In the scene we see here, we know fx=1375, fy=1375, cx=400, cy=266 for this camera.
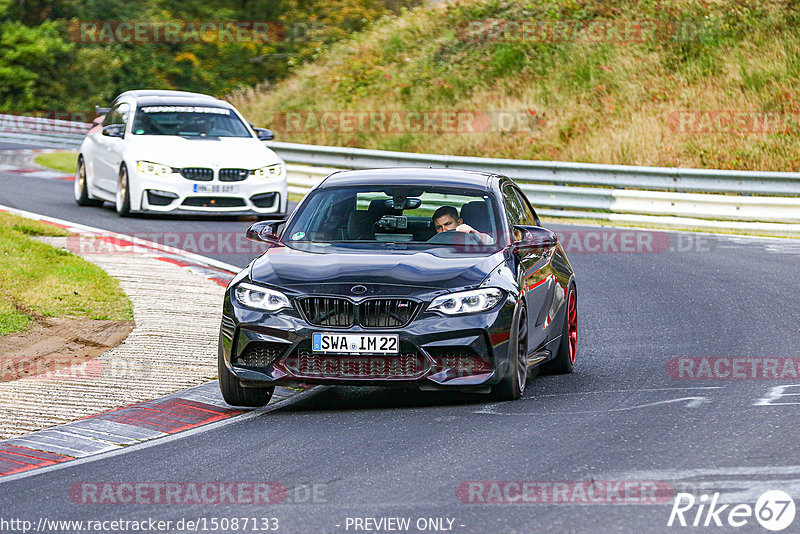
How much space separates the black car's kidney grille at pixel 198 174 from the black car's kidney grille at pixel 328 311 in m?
11.2

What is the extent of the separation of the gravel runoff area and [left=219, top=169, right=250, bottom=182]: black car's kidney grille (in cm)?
559

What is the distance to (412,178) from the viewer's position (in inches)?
391

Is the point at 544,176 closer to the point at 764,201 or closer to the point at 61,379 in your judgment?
the point at 764,201

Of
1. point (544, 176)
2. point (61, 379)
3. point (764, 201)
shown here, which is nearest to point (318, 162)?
point (544, 176)

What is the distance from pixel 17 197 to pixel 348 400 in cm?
1468

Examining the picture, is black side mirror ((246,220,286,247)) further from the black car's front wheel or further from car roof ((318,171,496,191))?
the black car's front wheel

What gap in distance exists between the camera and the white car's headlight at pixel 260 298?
8477 millimetres

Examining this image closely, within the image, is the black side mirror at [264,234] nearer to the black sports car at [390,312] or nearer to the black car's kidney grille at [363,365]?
the black sports car at [390,312]

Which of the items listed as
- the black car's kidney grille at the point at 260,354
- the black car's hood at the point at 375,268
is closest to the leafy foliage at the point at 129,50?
the black car's hood at the point at 375,268

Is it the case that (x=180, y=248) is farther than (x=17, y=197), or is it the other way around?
(x=17, y=197)

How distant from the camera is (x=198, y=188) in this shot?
1928 centimetres

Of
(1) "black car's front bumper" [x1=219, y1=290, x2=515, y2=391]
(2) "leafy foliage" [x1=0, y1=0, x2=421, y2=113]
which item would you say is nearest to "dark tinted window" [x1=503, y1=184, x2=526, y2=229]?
(1) "black car's front bumper" [x1=219, y1=290, x2=515, y2=391]

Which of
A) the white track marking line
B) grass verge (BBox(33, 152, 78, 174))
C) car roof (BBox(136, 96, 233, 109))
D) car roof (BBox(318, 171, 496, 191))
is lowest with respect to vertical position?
grass verge (BBox(33, 152, 78, 174))

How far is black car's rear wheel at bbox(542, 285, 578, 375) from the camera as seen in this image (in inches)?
397
